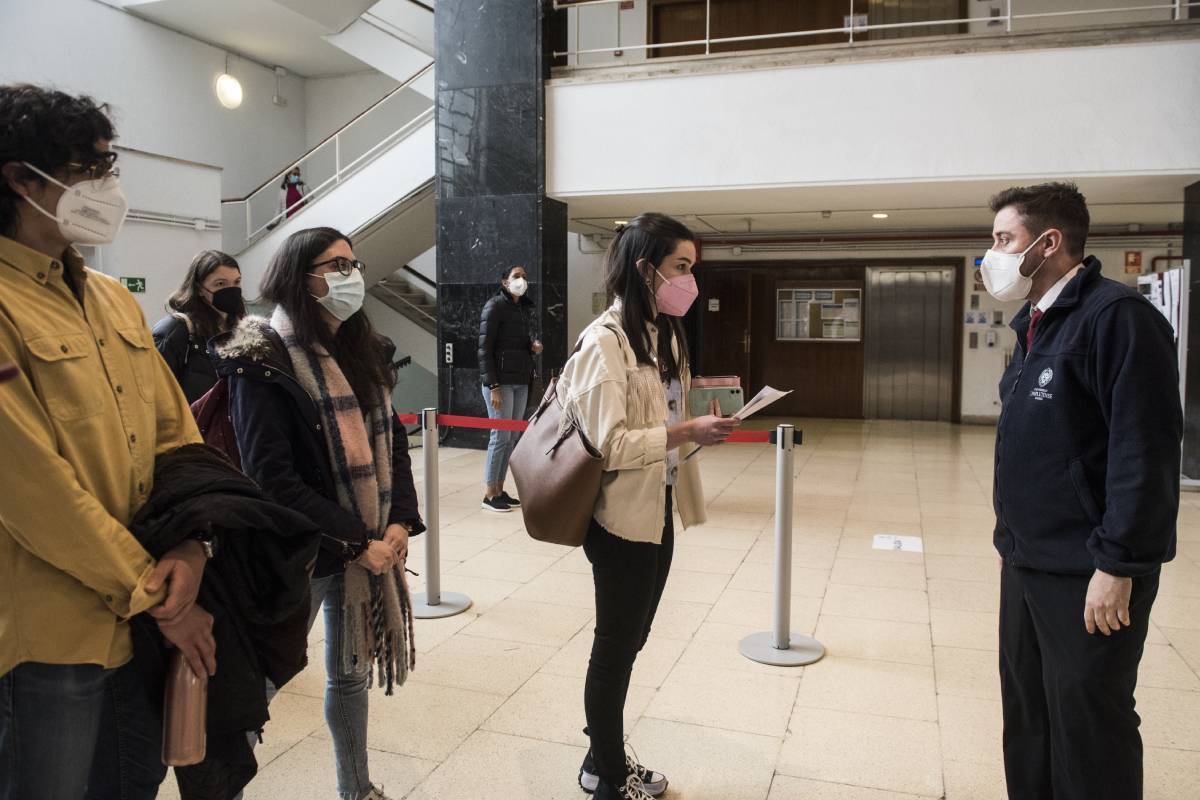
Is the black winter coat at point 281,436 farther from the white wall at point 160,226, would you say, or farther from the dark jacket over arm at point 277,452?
the white wall at point 160,226

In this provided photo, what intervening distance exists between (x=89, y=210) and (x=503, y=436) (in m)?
4.91

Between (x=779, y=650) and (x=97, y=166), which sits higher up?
(x=97, y=166)

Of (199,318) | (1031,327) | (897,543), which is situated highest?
(199,318)

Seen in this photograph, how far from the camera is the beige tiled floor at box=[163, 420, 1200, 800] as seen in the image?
2764 millimetres

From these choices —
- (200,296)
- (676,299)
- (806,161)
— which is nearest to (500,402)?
(200,296)

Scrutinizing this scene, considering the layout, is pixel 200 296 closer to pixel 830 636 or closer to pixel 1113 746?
pixel 830 636

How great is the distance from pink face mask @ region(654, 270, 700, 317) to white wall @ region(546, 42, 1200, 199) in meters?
6.00

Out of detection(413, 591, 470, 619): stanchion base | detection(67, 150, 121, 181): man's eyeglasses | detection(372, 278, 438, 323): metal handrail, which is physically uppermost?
detection(372, 278, 438, 323): metal handrail

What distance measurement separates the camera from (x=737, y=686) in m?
3.45

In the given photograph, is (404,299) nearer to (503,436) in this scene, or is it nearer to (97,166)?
(503,436)

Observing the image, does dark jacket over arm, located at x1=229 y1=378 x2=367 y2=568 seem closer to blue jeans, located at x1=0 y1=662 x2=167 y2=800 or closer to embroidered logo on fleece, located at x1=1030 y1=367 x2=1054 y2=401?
blue jeans, located at x1=0 y1=662 x2=167 y2=800

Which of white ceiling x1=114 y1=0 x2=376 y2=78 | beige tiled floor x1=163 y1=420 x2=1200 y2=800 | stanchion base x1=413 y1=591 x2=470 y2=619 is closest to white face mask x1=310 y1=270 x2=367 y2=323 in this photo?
beige tiled floor x1=163 y1=420 x2=1200 y2=800

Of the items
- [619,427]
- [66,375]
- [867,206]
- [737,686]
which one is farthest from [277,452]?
[867,206]

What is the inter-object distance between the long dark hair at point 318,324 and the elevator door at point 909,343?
11.5 meters
